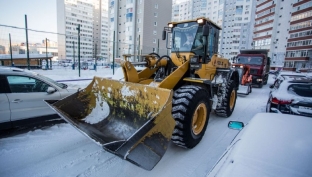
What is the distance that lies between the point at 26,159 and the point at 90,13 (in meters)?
106

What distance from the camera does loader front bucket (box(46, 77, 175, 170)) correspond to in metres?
2.15

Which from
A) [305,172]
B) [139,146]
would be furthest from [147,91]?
[305,172]

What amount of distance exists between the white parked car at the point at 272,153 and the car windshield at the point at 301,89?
2.49m

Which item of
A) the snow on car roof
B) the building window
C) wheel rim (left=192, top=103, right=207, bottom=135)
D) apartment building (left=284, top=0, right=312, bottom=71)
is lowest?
wheel rim (left=192, top=103, right=207, bottom=135)

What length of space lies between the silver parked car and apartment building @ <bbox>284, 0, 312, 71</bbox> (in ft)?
171

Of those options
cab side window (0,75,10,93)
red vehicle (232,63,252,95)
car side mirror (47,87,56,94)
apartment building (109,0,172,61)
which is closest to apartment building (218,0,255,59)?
apartment building (109,0,172,61)

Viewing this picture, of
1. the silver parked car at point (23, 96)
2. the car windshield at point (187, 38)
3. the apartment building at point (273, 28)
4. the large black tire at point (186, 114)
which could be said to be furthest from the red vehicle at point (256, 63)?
the apartment building at point (273, 28)

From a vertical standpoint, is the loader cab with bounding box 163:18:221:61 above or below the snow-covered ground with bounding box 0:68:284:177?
above

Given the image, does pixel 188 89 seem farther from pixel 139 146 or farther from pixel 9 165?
pixel 9 165

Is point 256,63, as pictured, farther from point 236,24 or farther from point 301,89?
point 236,24

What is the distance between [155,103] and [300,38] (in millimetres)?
57679

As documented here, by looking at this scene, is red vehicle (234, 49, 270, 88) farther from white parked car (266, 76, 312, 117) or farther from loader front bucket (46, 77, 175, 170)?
loader front bucket (46, 77, 175, 170)

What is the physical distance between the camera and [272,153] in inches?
57.1

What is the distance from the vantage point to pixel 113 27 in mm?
44781
